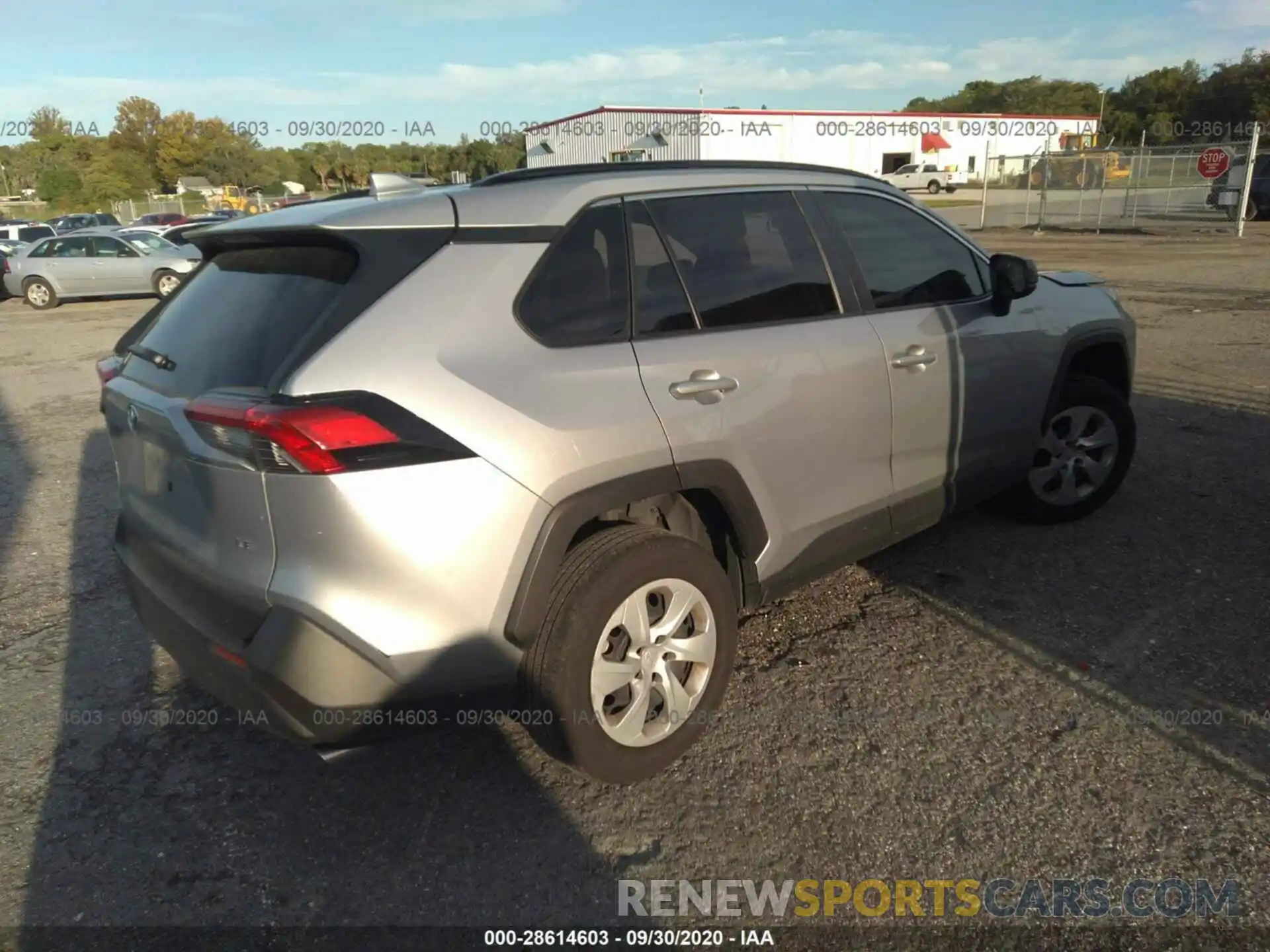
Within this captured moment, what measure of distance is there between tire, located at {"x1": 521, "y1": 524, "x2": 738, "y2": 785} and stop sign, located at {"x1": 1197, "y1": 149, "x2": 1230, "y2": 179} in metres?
26.3

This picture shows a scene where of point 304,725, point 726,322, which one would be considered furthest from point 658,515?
point 304,725

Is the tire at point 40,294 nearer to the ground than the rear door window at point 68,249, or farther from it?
nearer to the ground

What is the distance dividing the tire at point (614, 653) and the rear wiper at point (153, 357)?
130 cm

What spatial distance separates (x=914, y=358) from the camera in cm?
351

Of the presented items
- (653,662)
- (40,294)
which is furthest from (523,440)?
(40,294)

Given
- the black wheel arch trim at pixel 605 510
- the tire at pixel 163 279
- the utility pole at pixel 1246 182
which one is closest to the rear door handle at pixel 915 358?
the black wheel arch trim at pixel 605 510

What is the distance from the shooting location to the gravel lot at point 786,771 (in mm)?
2467

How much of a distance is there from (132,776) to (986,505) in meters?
4.12

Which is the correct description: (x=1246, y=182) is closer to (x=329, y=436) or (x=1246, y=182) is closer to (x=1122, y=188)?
(x=1122, y=188)

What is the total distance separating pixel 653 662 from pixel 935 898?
38.7 inches

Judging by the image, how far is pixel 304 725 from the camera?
230cm

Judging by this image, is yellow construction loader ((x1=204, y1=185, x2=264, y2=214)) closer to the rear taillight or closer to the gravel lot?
the gravel lot

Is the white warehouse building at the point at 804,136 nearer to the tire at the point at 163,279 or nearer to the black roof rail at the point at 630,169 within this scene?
the tire at the point at 163,279

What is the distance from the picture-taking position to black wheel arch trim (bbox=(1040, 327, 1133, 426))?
13.9 feet
